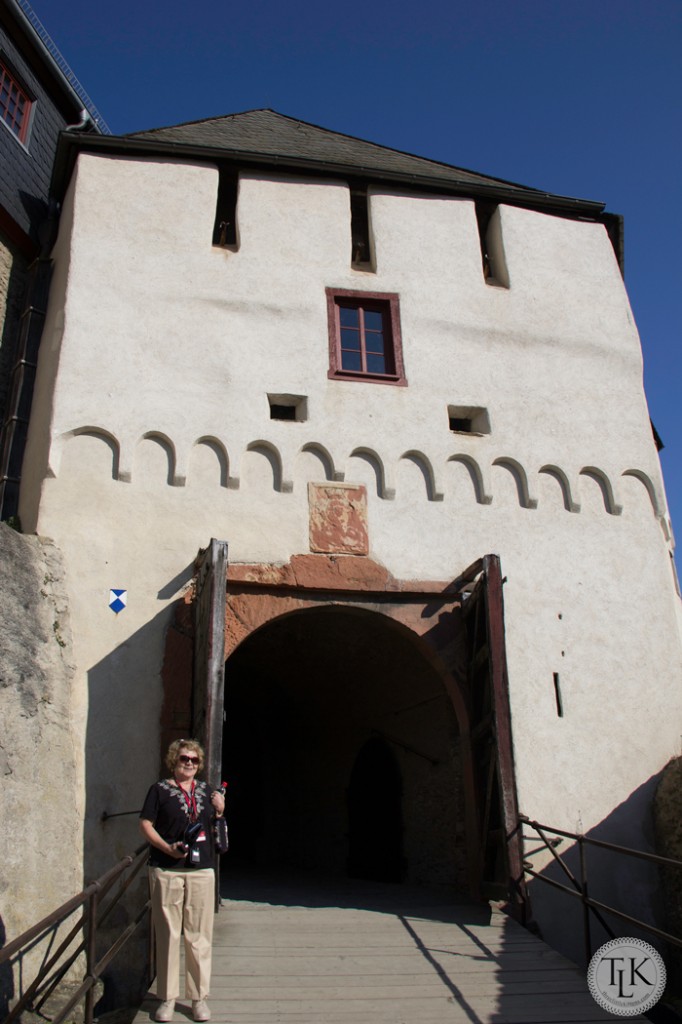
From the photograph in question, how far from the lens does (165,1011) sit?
187 inches

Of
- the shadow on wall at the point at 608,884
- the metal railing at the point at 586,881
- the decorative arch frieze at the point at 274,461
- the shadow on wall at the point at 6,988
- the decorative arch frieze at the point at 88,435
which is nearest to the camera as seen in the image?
the metal railing at the point at 586,881

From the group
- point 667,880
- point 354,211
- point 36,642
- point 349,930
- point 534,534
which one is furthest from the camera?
point 354,211

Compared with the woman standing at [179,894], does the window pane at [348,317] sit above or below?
above

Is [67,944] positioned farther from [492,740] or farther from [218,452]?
[218,452]

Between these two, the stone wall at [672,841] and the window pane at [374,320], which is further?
the window pane at [374,320]

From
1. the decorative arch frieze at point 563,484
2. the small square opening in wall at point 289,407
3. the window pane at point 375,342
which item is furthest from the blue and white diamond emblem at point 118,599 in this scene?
the decorative arch frieze at point 563,484

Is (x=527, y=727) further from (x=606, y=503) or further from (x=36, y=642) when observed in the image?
(x=36, y=642)

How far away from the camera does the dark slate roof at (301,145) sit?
1048 cm

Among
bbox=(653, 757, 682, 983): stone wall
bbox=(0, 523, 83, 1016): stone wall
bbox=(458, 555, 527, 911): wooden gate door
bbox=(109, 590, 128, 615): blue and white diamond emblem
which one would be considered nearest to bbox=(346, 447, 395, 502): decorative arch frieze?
bbox=(458, 555, 527, 911): wooden gate door

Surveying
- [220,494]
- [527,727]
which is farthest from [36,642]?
[527,727]

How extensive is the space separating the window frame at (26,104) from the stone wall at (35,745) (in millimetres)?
6618

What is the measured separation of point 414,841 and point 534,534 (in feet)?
11.6

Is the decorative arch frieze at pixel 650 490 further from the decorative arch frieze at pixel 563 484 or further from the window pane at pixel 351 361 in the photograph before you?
the window pane at pixel 351 361

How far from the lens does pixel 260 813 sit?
43.9ft
